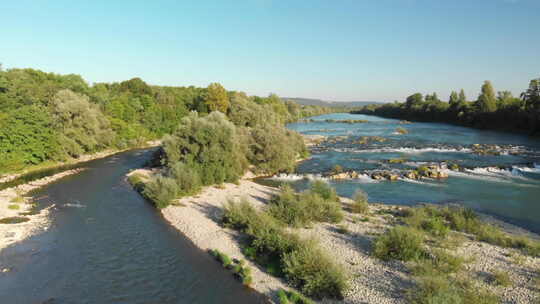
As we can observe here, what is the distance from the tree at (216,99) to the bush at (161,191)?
4516cm

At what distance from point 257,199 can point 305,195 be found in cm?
451

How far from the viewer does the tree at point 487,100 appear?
8219 centimetres

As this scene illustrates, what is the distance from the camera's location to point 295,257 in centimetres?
1297

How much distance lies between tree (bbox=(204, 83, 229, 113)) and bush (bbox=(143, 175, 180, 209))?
148 ft

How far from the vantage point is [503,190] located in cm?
2758

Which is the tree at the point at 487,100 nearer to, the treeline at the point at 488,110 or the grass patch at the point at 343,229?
the treeline at the point at 488,110

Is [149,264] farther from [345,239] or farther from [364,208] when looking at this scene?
[364,208]

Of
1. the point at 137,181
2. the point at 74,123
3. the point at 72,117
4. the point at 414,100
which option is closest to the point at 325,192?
the point at 137,181

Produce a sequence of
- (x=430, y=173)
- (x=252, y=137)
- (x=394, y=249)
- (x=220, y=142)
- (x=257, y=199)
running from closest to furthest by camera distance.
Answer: (x=394, y=249), (x=257, y=199), (x=220, y=142), (x=430, y=173), (x=252, y=137)

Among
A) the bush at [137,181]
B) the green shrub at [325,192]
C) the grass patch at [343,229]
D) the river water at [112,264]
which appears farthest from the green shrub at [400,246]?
the bush at [137,181]

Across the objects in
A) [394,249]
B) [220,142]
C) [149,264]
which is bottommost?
[149,264]

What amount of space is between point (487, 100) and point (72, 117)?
95511mm

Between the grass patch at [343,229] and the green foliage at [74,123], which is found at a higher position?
the green foliage at [74,123]

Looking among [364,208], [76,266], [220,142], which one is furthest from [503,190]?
[76,266]
